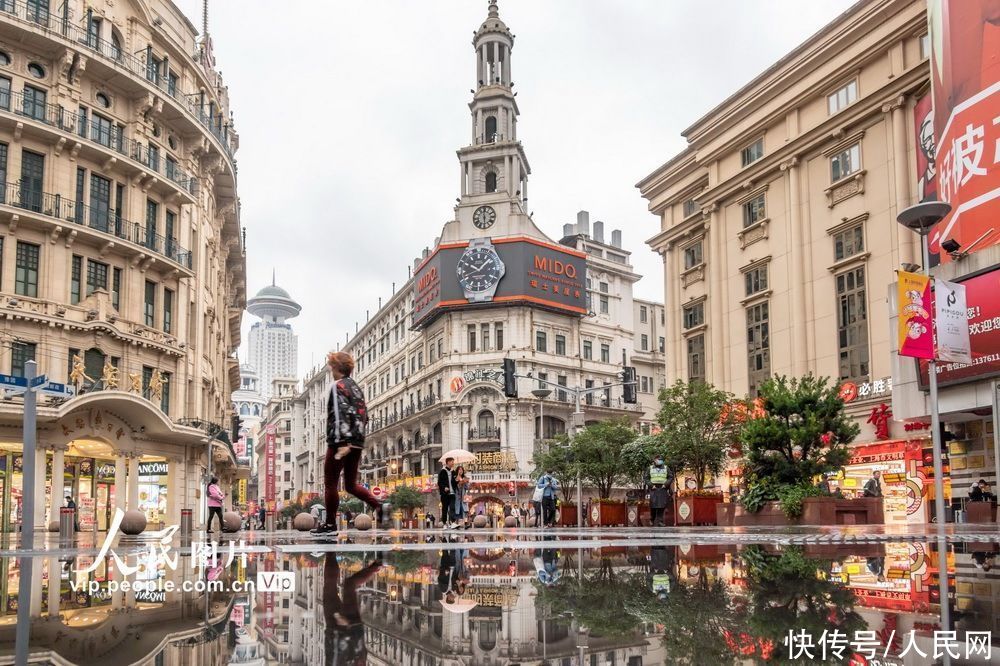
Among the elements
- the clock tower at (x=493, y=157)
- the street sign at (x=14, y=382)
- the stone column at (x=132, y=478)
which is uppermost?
the clock tower at (x=493, y=157)

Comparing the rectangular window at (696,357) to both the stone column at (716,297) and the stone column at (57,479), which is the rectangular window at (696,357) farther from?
the stone column at (57,479)

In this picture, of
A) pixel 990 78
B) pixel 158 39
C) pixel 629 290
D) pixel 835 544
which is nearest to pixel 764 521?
pixel 835 544

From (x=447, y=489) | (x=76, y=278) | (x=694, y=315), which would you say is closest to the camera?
(x=447, y=489)

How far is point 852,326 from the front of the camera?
35.4 m

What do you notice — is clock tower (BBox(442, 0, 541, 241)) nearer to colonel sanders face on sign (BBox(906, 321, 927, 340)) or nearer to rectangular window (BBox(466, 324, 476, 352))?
rectangular window (BBox(466, 324, 476, 352))

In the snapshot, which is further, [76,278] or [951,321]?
[76,278]

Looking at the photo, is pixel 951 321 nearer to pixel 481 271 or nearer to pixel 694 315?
pixel 694 315

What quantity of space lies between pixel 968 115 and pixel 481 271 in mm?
47213

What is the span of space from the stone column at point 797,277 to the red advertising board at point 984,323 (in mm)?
10297

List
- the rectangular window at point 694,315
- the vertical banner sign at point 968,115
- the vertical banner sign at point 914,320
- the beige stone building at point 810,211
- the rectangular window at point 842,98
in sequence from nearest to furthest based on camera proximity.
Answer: the vertical banner sign at point 914,320 → the vertical banner sign at point 968,115 → the beige stone building at point 810,211 → the rectangular window at point 842,98 → the rectangular window at point 694,315

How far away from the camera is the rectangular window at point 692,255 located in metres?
48.2

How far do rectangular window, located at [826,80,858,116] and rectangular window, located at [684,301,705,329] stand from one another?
1251 cm

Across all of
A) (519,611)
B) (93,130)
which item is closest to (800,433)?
(519,611)

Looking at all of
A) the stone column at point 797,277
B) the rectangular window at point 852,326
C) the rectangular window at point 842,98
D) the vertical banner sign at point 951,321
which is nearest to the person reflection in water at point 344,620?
the vertical banner sign at point 951,321
